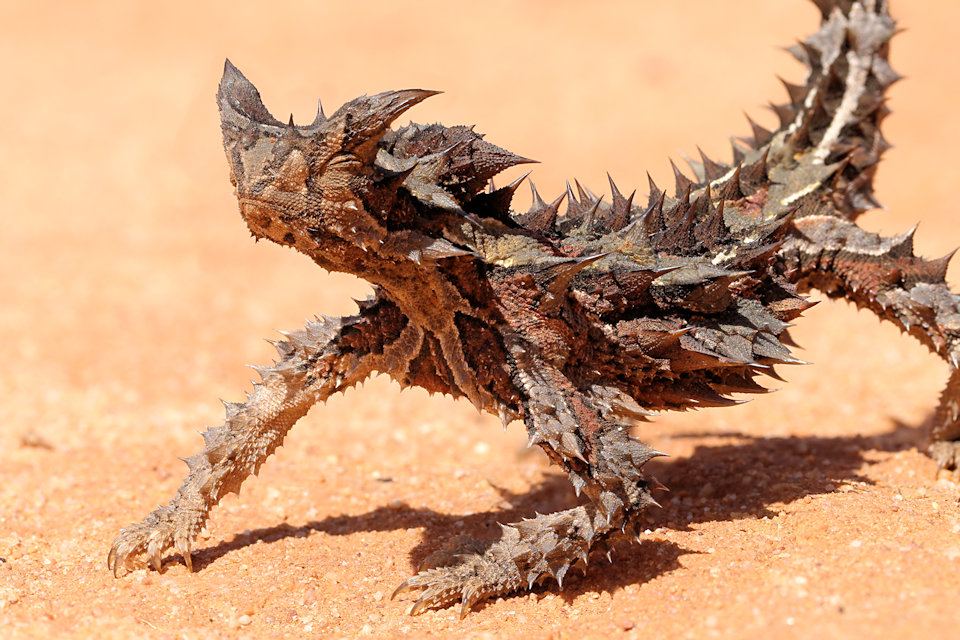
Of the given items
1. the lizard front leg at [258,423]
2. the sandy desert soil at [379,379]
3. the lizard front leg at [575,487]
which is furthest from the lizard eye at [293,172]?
the sandy desert soil at [379,379]

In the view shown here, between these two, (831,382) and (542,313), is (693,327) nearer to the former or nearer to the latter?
(542,313)

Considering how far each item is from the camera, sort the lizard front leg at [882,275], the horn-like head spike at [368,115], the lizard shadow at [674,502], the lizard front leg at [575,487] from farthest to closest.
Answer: the lizard front leg at [882,275] < the lizard shadow at [674,502] < the lizard front leg at [575,487] < the horn-like head spike at [368,115]

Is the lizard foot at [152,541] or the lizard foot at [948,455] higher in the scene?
the lizard foot at [152,541]

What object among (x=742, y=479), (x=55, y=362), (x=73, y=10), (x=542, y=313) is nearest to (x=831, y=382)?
(x=742, y=479)

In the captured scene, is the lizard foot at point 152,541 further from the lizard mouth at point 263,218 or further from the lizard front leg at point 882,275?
the lizard front leg at point 882,275

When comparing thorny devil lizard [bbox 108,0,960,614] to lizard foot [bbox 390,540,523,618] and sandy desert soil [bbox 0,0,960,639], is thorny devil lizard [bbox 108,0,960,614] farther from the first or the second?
sandy desert soil [bbox 0,0,960,639]

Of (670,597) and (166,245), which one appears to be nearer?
(670,597)

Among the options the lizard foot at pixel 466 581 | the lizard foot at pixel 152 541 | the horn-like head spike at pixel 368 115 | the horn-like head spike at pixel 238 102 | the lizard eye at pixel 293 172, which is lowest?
the lizard foot at pixel 466 581
